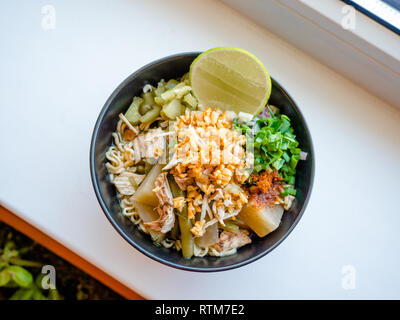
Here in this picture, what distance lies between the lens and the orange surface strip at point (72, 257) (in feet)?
5.44

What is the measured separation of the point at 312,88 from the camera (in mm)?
1657

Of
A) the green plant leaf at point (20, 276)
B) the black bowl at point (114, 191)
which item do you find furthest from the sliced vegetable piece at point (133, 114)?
the green plant leaf at point (20, 276)

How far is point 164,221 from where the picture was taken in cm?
134

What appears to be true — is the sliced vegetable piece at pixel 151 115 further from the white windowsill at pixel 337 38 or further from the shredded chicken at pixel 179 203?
the white windowsill at pixel 337 38

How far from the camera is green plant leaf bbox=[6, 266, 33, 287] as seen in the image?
6.03 feet

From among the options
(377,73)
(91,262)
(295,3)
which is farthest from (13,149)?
(377,73)

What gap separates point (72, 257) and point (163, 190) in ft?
2.22

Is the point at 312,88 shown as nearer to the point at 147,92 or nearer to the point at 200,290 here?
the point at 147,92

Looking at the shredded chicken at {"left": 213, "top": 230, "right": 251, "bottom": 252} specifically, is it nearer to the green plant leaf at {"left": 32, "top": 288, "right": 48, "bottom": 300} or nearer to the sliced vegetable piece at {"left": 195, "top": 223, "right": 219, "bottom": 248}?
the sliced vegetable piece at {"left": 195, "top": 223, "right": 219, "bottom": 248}

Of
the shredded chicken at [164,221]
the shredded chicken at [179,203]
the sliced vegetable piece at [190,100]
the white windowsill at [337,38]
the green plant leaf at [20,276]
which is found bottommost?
the green plant leaf at [20,276]

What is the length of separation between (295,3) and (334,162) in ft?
2.34

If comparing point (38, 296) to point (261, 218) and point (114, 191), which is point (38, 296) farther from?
point (261, 218)

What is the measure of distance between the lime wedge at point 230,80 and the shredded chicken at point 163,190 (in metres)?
0.34

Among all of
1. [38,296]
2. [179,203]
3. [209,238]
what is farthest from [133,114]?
[38,296]
